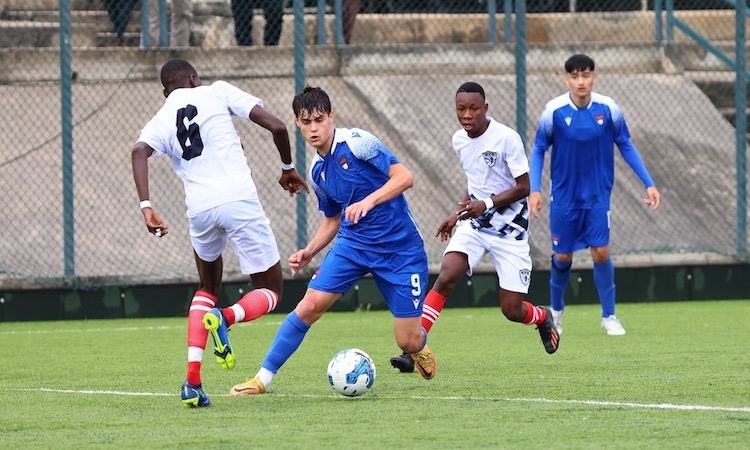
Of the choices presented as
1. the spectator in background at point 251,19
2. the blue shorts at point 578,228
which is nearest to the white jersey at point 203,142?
the blue shorts at point 578,228

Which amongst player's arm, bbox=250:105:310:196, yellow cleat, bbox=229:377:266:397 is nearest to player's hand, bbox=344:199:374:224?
player's arm, bbox=250:105:310:196

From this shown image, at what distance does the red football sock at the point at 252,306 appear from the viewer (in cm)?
789

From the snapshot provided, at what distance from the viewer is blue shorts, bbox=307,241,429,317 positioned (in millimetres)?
8016

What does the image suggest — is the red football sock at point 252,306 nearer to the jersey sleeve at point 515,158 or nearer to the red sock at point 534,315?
the jersey sleeve at point 515,158

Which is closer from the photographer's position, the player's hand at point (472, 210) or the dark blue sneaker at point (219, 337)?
the dark blue sneaker at point (219, 337)

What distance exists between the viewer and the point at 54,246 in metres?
13.9

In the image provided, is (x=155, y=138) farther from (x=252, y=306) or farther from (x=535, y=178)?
(x=535, y=178)

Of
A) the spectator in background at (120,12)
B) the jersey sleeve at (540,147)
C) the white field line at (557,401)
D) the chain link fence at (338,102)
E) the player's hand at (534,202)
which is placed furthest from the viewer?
the spectator in background at (120,12)

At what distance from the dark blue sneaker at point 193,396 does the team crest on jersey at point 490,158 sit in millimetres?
2829

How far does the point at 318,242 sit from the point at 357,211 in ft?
2.12

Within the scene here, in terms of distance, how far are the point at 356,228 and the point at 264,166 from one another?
275 inches

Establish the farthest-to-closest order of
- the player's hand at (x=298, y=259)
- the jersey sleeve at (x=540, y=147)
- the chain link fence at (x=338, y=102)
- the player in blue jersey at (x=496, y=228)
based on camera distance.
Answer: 1. the chain link fence at (x=338, y=102)
2. the jersey sleeve at (x=540, y=147)
3. the player in blue jersey at (x=496, y=228)
4. the player's hand at (x=298, y=259)

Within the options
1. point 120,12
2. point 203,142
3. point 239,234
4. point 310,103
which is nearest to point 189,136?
point 203,142

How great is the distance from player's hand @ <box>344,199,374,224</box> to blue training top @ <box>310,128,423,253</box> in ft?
1.22
